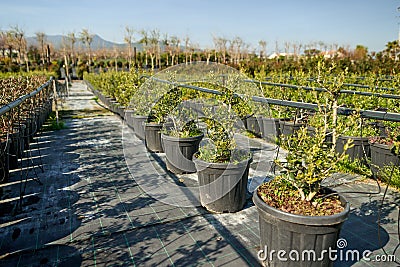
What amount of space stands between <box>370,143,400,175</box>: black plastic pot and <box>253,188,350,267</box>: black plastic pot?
2.08m

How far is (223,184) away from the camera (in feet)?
9.37

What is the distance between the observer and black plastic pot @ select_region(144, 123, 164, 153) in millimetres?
4969

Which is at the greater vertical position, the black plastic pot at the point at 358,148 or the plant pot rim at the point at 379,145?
the plant pot rim at the point at 379,145

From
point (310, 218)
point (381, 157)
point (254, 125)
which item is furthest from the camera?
point (254, 125)

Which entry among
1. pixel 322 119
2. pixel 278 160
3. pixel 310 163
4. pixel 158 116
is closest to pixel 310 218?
pixel 310 163

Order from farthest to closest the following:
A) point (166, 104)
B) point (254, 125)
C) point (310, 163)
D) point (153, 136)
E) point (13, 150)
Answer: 1. point (254, 125)
2. point (153, 136)
3. point (166, 104)
4. point (13, 150)
5. point (310, 163)

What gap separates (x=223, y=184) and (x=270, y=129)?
11.3ft

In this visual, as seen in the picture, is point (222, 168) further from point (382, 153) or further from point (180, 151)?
point (382, 153)

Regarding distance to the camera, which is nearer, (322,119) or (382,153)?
(382,153)

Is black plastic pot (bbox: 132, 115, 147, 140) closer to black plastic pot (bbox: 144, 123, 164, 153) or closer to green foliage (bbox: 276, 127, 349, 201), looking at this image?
black plastic pot (bbox: 144, 123, 164, 153)

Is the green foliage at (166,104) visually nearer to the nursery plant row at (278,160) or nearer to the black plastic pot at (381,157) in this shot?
the nursery plant row at (278,160)

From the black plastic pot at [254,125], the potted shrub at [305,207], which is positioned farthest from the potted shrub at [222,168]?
the black plastic pot at [254,125]

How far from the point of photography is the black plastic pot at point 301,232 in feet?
5.85

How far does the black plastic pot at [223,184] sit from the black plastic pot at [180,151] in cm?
84
